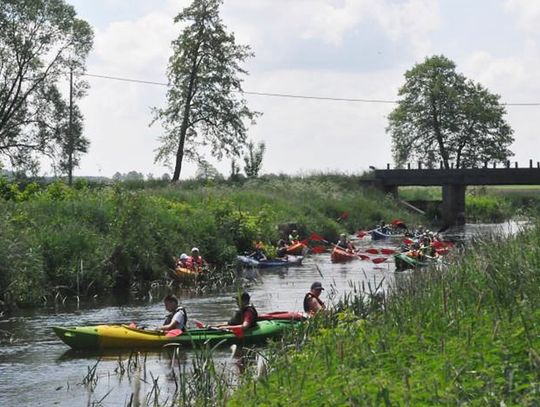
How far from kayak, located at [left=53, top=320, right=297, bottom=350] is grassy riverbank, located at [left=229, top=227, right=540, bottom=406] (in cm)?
462

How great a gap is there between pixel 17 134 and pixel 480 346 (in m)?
41.2

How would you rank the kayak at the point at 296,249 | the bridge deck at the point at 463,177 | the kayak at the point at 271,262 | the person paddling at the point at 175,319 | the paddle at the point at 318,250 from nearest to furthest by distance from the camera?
the person paddling at the point at 175,319
the kayak at the point at 271,262
the kayak at the point at 296,249
the paddle at the point at 318,250
the bridge deck at the point at 463,177

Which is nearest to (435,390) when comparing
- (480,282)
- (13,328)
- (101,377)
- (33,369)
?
(480,282)

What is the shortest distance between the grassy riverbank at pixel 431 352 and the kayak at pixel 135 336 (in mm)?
4625

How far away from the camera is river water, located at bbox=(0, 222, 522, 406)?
1199 cm

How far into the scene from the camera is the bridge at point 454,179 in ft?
172

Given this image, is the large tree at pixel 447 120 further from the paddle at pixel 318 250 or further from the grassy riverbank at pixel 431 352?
the grassy riverbank at pixel 431 352

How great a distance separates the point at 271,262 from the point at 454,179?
26403mm

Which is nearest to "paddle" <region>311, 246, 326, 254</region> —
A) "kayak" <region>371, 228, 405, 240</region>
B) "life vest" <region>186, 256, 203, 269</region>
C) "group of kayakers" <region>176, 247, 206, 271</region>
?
"kayak" <region>371, 228, 405, 240</region>

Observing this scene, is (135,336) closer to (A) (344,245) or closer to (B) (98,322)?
(B) (98,322)

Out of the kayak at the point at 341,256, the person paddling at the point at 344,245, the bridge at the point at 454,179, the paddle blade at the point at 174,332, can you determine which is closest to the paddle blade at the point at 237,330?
the paddle blade at the point at 174,332

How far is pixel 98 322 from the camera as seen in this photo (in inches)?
704

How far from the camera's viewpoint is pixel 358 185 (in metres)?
54.8

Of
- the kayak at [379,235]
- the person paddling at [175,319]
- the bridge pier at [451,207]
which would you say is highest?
the bridge pier at [451,207]
